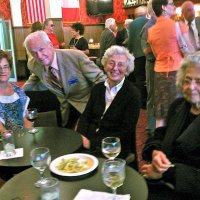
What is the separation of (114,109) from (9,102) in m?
0.93

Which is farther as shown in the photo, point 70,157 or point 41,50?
point 41,50

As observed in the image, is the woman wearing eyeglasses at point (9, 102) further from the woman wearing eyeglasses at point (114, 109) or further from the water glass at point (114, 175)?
the water glass at point (114, 175)

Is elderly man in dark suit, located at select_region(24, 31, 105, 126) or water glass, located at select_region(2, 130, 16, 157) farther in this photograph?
elderly man in dark suit, located at select_region(24, 31, 105, 126)

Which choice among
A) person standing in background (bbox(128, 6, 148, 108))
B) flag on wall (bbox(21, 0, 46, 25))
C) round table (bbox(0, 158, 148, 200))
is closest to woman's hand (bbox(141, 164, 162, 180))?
round table (bbox(0, 158, 148, 200))

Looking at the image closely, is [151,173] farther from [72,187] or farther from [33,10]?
[33,10]

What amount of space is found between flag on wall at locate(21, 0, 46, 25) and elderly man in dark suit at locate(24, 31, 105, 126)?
6.33m

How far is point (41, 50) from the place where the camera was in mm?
2539

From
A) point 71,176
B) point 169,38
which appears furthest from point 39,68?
point 71,176

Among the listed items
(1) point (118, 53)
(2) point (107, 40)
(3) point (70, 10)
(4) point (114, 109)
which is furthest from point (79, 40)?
(3) point (70, 10)

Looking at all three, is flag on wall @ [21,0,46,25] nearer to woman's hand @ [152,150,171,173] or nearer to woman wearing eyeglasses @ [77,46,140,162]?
woman wearing eyeglasses @ [77,46,140,162]

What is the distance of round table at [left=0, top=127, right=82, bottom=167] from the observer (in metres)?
1.72

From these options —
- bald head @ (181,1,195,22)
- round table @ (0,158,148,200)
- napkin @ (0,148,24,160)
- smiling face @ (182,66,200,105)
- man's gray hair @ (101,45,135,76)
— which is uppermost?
bald head @ (181,1,195,22)

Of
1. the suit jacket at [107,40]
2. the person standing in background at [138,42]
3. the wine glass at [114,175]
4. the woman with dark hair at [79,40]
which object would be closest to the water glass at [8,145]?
the wine glass at [114,175]

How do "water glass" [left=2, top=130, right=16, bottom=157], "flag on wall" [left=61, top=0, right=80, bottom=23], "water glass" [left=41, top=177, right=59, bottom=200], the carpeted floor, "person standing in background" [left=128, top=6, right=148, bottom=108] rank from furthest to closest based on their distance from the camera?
"flag on wall" [left=61, top=0, right=80, bottom=23]
"person standing in background" [left=128, top=6, right=148, bottom=108]
the carpeted floor
"water glass" [left=2, top=130, right=16, bottom=157]
"water glass" [left=41, top=177, right=59, bottom=200]
